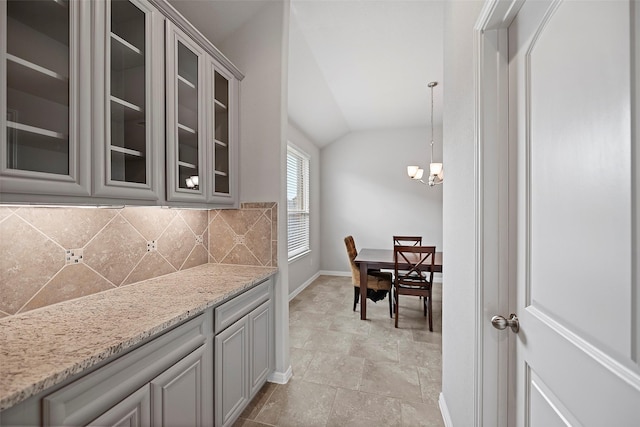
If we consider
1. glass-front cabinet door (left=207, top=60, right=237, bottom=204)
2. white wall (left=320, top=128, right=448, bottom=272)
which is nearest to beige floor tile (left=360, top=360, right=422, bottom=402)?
glass-front cabinet door (left=207, top=60, right=237, bottom=204)

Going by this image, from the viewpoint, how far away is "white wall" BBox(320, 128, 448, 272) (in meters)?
5.09

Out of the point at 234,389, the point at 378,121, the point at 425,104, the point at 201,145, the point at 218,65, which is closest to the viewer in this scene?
the point at 234,389

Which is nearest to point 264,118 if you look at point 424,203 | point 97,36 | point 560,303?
point 97,36

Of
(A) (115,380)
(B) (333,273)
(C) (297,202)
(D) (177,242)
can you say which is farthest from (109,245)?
(B) (333,273)

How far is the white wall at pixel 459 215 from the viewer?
119 centimetres

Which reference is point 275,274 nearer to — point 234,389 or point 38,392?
point 234,389

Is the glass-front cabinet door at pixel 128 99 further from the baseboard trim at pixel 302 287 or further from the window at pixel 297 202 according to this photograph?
the baseboard trim at pixel 302 287

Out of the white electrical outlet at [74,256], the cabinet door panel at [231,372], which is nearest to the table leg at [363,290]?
the cabinet door panel at [231,372]

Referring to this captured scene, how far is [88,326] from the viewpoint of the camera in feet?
3.30

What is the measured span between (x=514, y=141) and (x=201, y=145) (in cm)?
169

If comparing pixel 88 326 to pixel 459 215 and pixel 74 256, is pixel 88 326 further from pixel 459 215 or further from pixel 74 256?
pixel 459 215

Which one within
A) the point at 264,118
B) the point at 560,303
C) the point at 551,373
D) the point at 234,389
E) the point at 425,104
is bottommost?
the point at 234,389

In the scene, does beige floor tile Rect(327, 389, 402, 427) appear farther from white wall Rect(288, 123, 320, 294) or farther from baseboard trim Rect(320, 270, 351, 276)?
baseboard trim Rect(320, 270, 351, 276)

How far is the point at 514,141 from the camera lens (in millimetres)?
988
